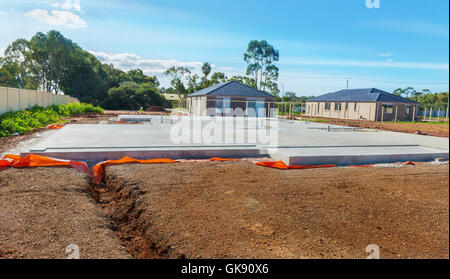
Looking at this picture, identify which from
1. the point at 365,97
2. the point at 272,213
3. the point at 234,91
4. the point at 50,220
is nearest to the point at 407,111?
the point at 365,97

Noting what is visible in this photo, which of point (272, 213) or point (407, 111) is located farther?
point (407, 111)

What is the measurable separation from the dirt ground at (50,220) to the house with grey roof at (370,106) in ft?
92.2

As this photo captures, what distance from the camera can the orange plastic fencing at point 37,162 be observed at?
550 cm

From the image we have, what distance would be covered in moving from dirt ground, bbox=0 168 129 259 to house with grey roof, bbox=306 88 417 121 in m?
28.1

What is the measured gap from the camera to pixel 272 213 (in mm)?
3518

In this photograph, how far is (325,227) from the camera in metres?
2.88

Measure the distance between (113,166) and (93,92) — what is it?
43.0m

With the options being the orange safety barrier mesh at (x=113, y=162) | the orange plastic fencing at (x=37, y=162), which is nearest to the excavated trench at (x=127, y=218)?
the orange safety barrier mesh at (x=113, y=162)

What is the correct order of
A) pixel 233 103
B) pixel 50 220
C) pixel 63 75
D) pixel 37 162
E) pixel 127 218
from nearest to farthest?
pixel 50 220 < pixel 127 218 < pixel 37 162 < pixel 233 103 < pixel 63 75

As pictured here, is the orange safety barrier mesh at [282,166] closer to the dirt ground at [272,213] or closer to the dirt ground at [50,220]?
the dirt ground at [272,213]

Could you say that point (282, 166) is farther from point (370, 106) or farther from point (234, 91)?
point (370, 106)

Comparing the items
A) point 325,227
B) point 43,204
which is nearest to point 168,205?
point 43,204

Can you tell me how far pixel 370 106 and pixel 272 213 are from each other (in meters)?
30.3

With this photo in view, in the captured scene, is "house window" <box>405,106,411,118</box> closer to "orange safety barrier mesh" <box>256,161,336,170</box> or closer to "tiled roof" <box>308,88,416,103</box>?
"tiled roof" <box>308,88,416,103</box>
